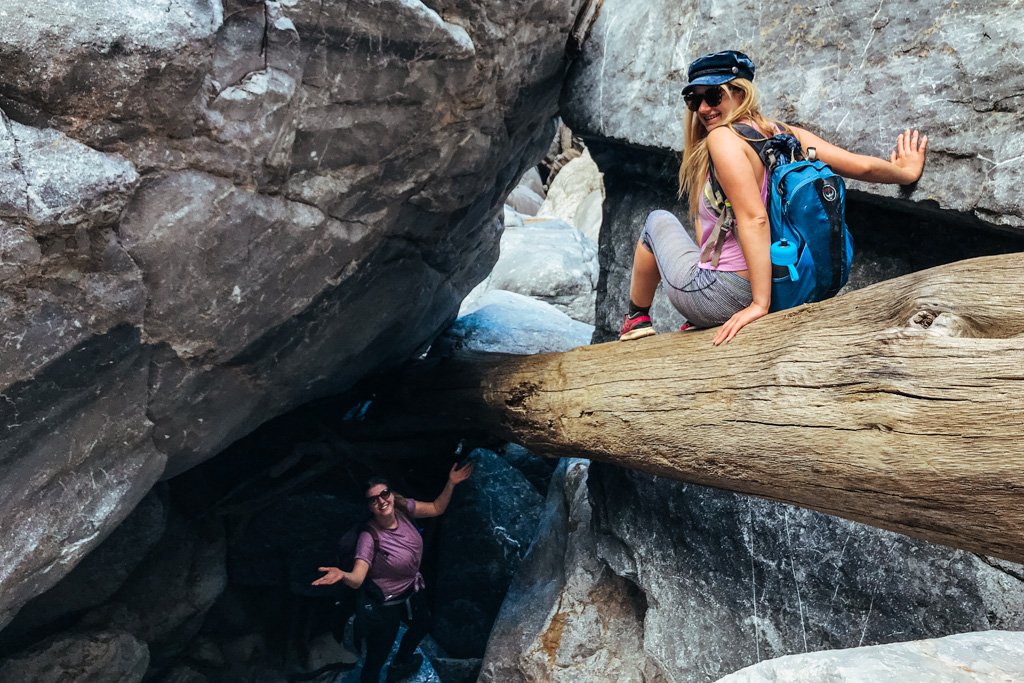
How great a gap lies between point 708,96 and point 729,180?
1.06ft

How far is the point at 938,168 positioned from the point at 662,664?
7.93 feet

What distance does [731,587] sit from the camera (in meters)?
3.87

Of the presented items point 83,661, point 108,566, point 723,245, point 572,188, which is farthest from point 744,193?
point 572,188

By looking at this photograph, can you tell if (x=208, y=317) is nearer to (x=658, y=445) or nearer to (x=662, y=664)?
(x=658, y=445)

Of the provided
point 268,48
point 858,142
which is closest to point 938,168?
point 858,142

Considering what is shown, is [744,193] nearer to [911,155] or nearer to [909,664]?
[911,155]

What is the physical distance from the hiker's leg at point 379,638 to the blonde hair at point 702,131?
11.1 feet

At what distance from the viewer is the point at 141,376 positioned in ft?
10.8

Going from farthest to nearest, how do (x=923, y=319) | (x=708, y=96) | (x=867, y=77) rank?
(x=867, y=77) → (x=708, y=96) → (x=923, y=319)

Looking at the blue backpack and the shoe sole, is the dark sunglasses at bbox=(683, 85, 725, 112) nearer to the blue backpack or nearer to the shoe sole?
the blue backpack

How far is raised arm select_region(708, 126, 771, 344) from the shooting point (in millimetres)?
2865

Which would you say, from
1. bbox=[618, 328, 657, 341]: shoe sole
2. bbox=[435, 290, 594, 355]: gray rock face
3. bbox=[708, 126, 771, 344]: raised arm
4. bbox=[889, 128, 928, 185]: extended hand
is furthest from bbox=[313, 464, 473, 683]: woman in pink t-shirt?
bbox=[889, 128, 928, 185]: extended hand

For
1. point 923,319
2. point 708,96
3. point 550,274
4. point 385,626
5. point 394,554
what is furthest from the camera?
point 550,274

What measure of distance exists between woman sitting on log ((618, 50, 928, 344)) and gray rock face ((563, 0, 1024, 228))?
4.9 inches
